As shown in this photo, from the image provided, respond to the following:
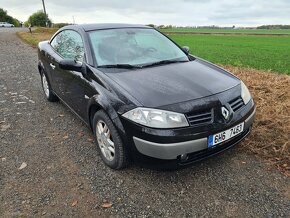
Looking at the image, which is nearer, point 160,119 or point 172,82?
point 160,119

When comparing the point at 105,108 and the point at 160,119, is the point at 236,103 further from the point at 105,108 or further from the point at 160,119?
the point at 105,108

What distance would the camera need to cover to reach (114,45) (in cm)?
369

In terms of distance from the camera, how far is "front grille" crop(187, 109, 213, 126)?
2634mm

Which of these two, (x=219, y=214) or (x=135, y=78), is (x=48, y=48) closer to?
(x=135, y=78)

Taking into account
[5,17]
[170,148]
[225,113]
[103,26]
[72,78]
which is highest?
[5,17]

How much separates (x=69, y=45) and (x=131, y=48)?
118cm

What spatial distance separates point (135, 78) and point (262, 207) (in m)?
1.82

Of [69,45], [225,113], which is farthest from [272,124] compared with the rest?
[69,45]

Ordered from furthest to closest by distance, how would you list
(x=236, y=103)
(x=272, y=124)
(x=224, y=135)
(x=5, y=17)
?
(x=5, y=17) → (x=272, y=124) → (x=236, y=103) → (x=224, y=135)

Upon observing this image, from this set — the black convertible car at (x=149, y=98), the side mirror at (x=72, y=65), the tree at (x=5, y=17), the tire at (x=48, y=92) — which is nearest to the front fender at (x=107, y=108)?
the black convertible car at (x=149, y=98)

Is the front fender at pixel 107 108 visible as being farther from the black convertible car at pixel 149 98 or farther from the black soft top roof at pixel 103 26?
the black soft top roof at pixel 103 26

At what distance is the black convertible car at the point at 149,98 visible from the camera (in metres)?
2.61

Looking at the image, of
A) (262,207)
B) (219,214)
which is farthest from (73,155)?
(262,207)

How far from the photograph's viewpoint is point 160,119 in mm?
2594
